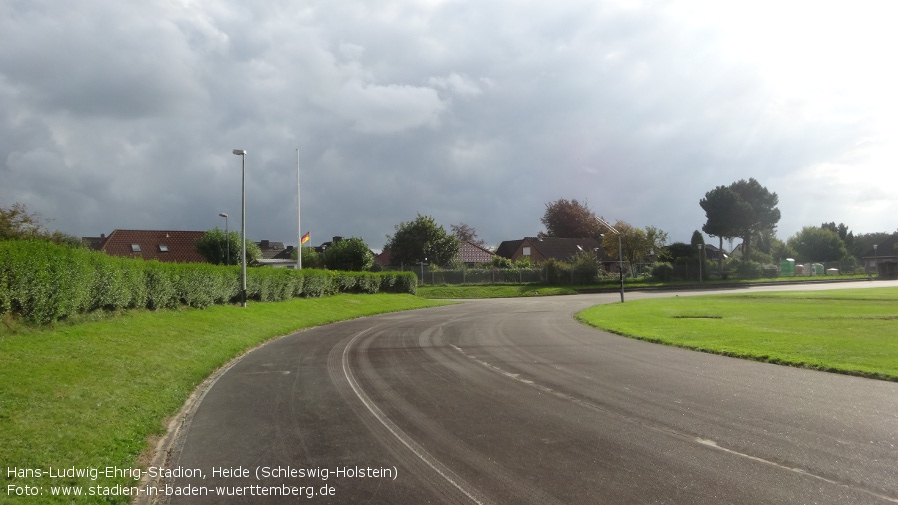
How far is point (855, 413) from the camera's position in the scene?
340 inches

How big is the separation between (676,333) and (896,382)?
931cm

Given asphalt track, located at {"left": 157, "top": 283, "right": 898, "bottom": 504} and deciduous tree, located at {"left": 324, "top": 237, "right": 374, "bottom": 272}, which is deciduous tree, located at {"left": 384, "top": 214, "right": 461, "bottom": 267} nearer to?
deciduous tree, located at {"left": 324, "top": 237, "right": 374, "bottom": 272}

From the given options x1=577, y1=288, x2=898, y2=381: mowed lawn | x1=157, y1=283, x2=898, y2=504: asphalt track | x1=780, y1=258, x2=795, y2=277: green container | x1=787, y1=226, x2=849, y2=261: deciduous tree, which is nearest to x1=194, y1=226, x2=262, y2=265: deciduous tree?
x1=577, y1=288, x2=898, y2=381: mowed lawn

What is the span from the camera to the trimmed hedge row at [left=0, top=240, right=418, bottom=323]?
12.3 m

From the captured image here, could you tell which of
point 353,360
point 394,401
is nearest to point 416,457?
point 394,401

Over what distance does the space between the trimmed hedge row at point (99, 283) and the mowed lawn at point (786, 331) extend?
50.6 ft

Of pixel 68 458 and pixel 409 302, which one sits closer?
pixel 68 458

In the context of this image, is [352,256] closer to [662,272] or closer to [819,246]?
[662,272]

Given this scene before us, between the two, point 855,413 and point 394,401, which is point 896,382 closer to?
point 855,413

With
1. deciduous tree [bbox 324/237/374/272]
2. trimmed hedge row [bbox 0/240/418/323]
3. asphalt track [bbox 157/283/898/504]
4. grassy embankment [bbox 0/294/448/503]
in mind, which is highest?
deciduous tree [bbox 324/237/374/272]

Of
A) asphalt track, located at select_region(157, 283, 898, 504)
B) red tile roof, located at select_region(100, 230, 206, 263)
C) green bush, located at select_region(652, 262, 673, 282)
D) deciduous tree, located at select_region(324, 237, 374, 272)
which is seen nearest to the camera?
asphalt track, located at select_region(157, 283, 898, 504)

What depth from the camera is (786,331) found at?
2002cm

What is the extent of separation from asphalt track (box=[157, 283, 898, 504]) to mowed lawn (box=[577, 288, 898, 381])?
165 cm

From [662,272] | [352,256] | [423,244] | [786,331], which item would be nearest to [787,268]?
[662,272]
